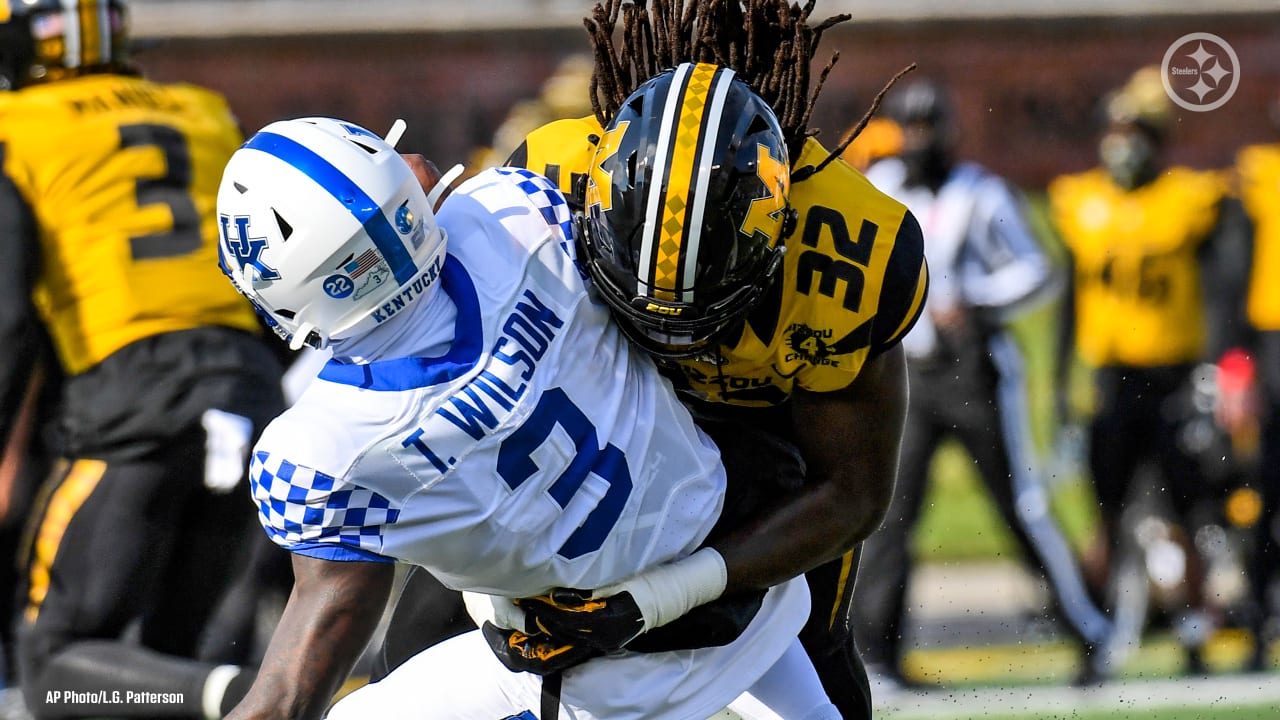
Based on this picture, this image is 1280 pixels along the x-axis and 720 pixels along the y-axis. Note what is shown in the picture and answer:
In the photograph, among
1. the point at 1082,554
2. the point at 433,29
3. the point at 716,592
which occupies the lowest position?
the point at 1082,554

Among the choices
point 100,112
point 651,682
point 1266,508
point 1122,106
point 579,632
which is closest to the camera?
point 579,632

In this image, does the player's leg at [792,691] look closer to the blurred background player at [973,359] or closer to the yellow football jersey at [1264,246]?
the blurred background player at [973,359]

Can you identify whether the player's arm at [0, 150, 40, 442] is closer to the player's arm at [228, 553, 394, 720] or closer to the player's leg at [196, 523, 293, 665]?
the player's leg at [196, 523, 293, 665]

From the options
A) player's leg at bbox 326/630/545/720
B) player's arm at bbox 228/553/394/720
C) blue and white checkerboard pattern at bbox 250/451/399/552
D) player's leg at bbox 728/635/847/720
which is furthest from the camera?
player's leg at bbox 728/635/847/720

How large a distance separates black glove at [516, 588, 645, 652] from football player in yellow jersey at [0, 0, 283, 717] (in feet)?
6.38

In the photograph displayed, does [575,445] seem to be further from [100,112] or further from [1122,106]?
[1122,106]

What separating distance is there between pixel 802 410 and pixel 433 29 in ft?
19.4

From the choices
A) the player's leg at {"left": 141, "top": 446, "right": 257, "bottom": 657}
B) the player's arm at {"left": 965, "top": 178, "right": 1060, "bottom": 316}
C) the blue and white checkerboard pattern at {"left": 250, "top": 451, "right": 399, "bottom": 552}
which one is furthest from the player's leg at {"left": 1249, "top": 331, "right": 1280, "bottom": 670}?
the blue and white checkerboard pattern at {"left": 250, "top": 451, "right": 399, "bottom": 552}

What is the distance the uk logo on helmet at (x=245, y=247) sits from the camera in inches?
85.7

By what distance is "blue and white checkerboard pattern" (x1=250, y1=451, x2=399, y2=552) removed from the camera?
83.7 inches

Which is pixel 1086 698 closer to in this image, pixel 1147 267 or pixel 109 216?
pixel 1147 267

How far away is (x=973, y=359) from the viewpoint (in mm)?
5777

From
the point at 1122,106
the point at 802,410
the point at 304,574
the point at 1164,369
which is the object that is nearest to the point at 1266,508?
the point at 1164,369

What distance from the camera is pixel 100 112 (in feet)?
14.5
